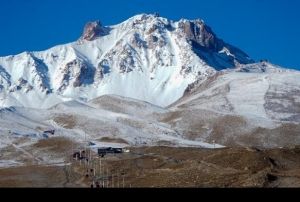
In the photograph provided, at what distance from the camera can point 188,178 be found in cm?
11138

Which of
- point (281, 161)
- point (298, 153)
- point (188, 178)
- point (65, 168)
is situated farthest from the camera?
point (65, 168)

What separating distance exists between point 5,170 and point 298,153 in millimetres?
75415
